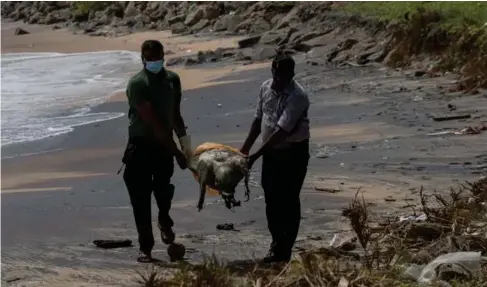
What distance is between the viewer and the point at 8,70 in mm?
23828

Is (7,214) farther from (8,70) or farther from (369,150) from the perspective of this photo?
(8,70)

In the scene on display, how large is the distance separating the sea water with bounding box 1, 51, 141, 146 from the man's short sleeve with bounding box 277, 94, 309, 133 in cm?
814

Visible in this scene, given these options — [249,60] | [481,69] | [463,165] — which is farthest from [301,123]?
[249,60]

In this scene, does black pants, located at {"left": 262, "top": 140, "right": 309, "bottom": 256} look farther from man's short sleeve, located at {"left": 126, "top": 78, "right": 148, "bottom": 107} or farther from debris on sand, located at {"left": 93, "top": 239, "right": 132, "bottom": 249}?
debris on sand, located at {"left": 93, "top": 239, "right": 132, "bottom": 249}

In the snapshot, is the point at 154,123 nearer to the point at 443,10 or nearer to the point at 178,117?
the point at 178,117

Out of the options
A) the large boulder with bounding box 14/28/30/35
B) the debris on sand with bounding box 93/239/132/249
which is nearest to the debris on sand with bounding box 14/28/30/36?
the large boulder with bounding box 14/28/30/35

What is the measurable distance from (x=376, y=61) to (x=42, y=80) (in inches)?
304

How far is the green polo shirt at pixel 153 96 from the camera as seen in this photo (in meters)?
6.28

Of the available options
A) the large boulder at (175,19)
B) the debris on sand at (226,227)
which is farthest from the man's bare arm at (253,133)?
the large boulder at (175,19)

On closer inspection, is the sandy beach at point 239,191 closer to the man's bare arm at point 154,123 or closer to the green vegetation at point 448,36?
the green vegetation at point 448,36

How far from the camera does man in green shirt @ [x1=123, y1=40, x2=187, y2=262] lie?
6.29 meters

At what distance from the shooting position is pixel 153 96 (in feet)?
20.7

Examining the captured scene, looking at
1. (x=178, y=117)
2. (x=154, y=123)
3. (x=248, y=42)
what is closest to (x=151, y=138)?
(x=154, y=123)

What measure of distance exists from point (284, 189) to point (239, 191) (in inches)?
96.0
